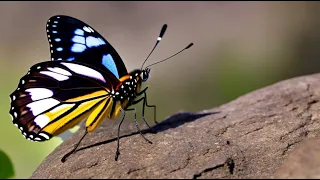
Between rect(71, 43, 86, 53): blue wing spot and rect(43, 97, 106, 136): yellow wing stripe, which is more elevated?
rect(71, 43, 86, 53): blue wing spot

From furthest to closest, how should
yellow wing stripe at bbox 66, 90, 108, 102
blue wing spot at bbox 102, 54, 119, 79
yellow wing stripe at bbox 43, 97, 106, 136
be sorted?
blue wing spot at bbox 102, 54, 119, 79 < yellow wing stripe at bbox 66, 90, 108, 102 < yellow wing stripe at bbox 43, 97, 106, 136

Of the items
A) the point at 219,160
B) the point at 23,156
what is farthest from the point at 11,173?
the point at 219,160

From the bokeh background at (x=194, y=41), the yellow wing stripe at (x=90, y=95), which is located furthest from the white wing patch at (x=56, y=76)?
the bokeh background at (x=194, y=41)

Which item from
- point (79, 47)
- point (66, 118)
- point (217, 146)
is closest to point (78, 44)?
point (79, 47)

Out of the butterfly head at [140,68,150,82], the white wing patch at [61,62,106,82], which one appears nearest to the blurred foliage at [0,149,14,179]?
the white wing patch at [61,62,106,82]

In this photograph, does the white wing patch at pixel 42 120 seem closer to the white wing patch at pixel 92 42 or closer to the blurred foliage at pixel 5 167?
the blurred foliage at pixel 5 167

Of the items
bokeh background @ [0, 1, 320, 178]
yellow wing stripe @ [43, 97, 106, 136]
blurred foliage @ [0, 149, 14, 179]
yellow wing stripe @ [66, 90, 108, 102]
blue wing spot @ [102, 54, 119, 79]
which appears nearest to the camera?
blurred foliage @ [0, 149, 14, 179]

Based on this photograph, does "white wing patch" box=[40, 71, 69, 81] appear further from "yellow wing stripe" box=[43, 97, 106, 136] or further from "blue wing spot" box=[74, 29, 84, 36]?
"blue wing spot" box=[74, 29, 84, 36]
